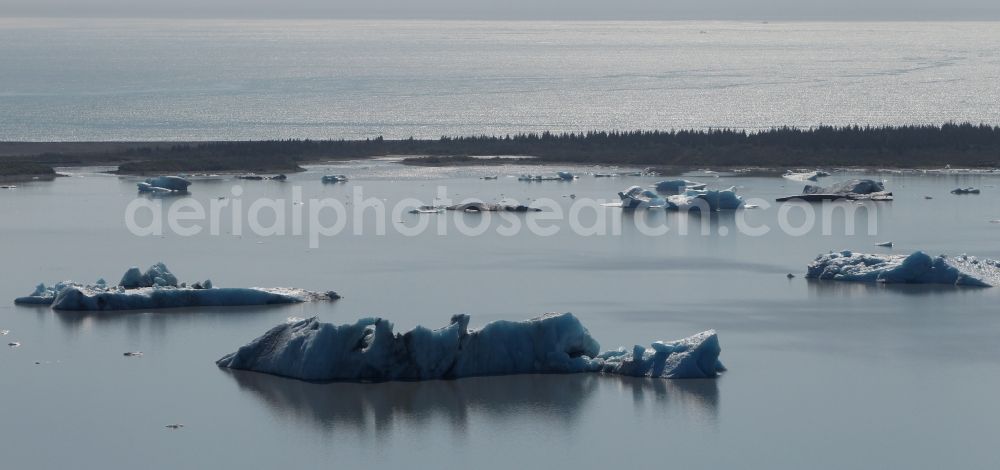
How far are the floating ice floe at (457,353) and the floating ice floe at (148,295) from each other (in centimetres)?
406

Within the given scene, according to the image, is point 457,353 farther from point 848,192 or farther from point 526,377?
point 848,192

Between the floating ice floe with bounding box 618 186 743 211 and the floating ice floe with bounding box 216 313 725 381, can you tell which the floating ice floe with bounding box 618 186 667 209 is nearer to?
the floating ice floe with bounding box 618 186 743 211

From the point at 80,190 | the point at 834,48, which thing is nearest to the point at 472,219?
the point at 80,190

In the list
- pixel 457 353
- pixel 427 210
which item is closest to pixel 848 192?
pixel 427 210

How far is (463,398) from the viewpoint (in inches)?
655

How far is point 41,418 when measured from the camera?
15922 mm

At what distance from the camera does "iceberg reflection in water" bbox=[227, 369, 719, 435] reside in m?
16.0

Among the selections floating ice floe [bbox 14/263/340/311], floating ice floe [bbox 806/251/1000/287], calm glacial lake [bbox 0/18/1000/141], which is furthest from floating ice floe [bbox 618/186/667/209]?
calm glacial lake [bbox 0/18/1000/141]

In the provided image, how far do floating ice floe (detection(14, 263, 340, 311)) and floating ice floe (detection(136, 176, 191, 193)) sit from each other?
1843 cm

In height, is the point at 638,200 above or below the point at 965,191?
below

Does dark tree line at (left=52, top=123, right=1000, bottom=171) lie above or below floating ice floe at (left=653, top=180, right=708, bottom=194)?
above

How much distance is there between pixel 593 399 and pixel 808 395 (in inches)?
96.2

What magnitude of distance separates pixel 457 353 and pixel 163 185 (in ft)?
83.3

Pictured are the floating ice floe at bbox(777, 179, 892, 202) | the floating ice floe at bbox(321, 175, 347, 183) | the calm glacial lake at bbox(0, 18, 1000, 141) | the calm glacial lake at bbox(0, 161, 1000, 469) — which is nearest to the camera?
the calm glacial lake at bbox(0, 161, 1000, 469)
